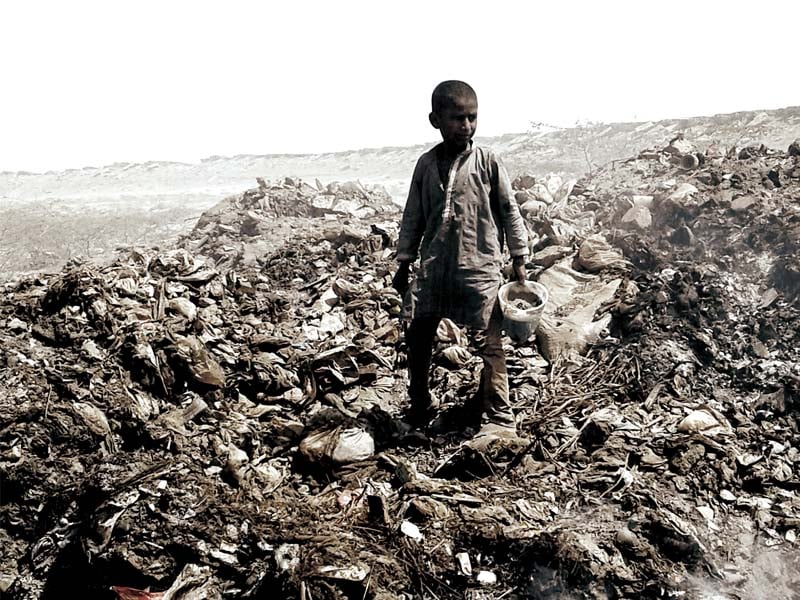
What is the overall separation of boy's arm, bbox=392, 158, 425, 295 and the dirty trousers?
0.86 feet

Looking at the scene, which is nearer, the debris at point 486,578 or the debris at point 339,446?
the debris at point 486,578

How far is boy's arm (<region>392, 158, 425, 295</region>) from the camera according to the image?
3248 millimetres

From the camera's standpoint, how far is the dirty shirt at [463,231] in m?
3.09

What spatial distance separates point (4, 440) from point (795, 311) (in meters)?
4.94

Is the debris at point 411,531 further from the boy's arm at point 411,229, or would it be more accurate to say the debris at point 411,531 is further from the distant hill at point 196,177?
the distant hill at point 196,177

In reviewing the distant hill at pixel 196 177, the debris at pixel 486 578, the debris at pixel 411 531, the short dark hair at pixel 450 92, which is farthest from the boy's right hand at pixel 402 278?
the distant hill at pixel 196 177

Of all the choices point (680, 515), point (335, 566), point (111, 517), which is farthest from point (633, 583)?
point (111, 517)

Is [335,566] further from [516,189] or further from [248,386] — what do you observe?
[516,189]

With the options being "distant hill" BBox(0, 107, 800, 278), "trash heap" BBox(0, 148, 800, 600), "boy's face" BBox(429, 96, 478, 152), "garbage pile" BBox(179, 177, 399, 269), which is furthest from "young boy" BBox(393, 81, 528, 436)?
"distant hill" BBox(0, 107, 800, 278)

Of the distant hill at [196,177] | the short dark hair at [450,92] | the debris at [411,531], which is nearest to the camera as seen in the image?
the debris at [411,531]

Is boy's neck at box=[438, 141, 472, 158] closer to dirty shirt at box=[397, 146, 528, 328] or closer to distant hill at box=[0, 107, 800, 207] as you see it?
dirty shirt at box=[397, 146, 528, 328]

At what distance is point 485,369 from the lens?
11.1ft

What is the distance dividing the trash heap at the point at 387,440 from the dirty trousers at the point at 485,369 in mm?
183

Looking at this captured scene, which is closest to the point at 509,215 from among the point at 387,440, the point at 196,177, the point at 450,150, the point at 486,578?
the point at 450,150
